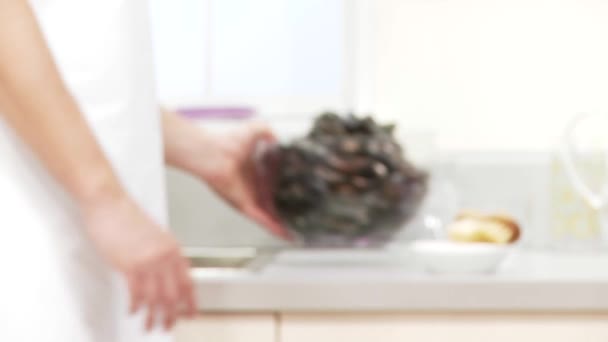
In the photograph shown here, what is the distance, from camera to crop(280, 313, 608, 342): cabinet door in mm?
957

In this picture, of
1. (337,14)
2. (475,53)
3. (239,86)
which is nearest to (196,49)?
(239,86)

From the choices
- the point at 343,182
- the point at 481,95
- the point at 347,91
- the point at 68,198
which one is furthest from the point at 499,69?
the point at 68,198

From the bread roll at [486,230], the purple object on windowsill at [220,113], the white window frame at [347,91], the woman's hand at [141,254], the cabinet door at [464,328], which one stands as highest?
the white window frame at [347,91]

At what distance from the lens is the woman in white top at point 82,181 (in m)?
0.79

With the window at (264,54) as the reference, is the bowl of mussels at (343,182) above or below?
below

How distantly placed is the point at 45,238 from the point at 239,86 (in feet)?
3.00

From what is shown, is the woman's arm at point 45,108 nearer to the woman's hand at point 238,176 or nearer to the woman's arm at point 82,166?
the woman's arm at point 82,166

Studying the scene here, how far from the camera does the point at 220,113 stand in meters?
1.60

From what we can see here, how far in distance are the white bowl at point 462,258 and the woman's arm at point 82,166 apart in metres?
0.33

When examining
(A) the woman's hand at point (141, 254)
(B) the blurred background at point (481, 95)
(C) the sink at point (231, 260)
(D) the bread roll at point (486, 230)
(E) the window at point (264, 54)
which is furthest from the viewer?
(E) the window at point (264, 54)

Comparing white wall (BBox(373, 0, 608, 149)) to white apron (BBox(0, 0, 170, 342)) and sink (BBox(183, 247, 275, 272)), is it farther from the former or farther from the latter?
white apron (BBox(0, 0, 170, 342))

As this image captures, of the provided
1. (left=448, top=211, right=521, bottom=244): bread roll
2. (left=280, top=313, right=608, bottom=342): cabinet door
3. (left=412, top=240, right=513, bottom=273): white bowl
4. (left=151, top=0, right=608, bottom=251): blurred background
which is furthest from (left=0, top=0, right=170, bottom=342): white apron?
(left=151, top=0, right=608, bottom=251): blurred background

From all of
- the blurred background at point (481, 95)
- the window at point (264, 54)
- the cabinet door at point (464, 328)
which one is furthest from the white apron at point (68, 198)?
the window at point (264, 54)

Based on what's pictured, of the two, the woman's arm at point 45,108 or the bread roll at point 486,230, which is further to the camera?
the bread roll at point 486,230
